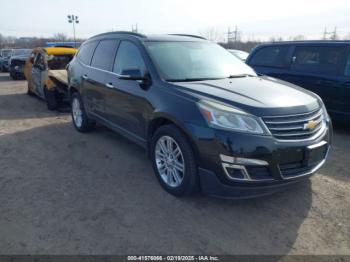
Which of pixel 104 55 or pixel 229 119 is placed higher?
pixel 104 55

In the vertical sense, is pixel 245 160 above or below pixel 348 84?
below

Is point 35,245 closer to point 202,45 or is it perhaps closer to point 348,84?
point 202,45

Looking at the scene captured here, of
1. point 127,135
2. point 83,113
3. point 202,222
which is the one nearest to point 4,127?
point 83,113

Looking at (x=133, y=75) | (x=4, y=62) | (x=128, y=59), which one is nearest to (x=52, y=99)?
(x=128, y=59)

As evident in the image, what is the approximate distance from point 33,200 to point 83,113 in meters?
2.67

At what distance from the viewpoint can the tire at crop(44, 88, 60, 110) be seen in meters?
7.95

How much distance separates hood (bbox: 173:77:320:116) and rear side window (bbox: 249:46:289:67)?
3.18 meters

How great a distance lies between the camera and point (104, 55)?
5055 mm

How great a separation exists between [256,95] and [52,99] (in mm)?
6235

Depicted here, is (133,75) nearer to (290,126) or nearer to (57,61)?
(290,126)

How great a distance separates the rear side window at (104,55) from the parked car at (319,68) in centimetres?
371

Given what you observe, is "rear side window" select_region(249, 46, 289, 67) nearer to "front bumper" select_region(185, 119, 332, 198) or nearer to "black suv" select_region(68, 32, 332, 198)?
"black suv" select_region(68, 32, 332, 198)

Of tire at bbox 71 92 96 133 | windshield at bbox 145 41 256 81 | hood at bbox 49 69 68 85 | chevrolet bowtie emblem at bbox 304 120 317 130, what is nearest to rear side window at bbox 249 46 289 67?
windshield at bbox 145 41 256 81

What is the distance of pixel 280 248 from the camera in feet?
8.85
